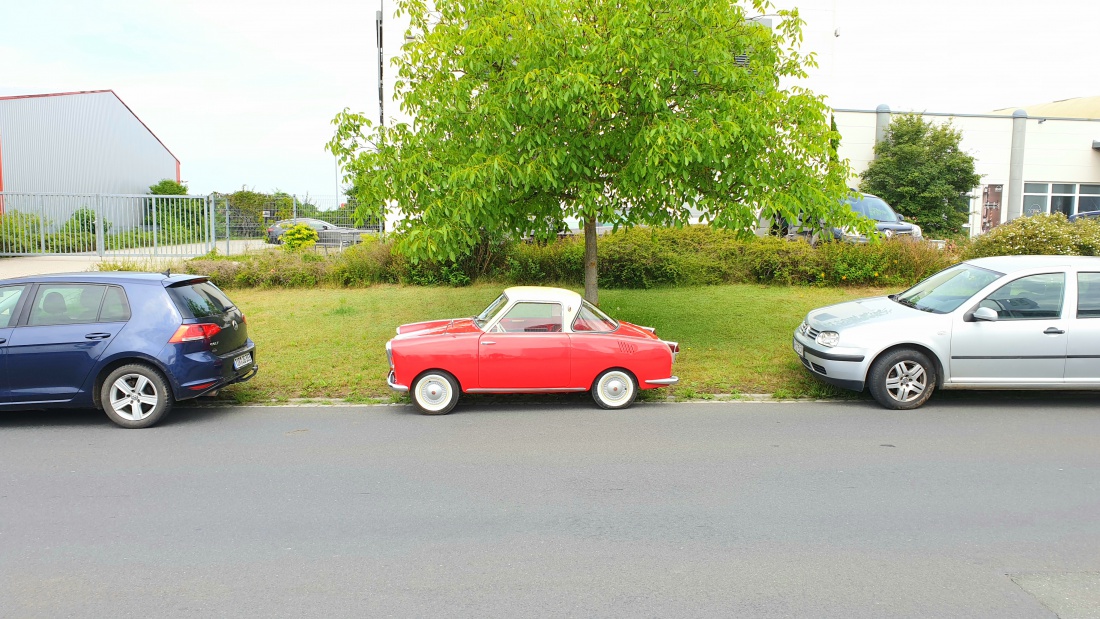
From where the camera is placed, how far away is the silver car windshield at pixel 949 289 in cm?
808

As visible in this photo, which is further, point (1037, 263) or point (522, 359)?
point (1037, 263)

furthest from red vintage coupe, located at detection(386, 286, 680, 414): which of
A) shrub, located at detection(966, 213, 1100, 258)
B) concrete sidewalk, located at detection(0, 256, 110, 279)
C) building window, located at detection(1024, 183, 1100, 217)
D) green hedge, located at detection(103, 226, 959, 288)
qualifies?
building window, located at detection(1024, 183, 1100, 217)

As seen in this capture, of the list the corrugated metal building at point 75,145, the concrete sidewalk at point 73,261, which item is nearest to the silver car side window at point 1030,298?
the concrete sidewalk at point 73,261

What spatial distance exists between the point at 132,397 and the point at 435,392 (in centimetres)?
290

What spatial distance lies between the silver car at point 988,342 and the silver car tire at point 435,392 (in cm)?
410

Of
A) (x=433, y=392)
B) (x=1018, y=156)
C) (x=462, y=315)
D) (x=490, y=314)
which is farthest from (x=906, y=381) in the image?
(x=1018, y=156)

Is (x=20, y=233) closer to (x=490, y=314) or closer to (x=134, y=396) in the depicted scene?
(x=134, y=396)

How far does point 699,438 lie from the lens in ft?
21.7

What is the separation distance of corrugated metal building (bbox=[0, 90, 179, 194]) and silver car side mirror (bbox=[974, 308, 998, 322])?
25.3m

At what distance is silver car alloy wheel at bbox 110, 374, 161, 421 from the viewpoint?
6957mm

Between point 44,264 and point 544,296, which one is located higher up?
point 44,264

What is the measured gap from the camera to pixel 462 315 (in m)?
12.3

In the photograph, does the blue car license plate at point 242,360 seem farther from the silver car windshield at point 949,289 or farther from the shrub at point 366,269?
the shrub at point 366,269

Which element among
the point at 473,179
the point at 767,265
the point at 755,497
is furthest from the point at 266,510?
the point at 767,265
